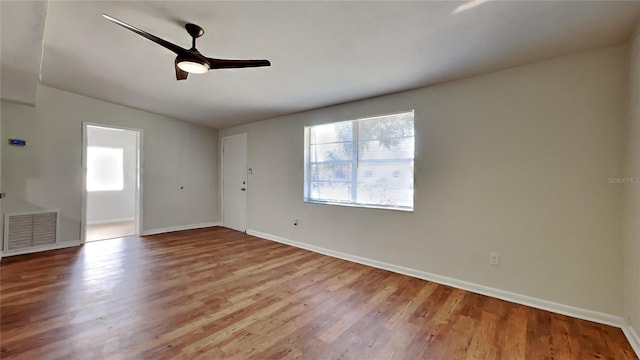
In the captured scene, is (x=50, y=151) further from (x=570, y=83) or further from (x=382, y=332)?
(x=570, y=83)

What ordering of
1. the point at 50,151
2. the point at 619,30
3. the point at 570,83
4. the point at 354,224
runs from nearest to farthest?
the point at 619,30, the point at 570,83, the point at 354,224, the point at 50,151

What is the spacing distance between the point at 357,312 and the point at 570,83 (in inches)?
Answer: 109

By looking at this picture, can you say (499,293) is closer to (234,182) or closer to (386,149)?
(386,149)

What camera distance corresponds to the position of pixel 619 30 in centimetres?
201

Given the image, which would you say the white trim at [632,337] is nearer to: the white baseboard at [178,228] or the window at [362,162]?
the window at [362,162]

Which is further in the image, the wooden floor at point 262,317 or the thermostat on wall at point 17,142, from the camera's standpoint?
the thermostat on wall at point 17,142

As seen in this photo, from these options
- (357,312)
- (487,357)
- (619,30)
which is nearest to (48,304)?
(357,312)

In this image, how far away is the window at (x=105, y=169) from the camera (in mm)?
6344

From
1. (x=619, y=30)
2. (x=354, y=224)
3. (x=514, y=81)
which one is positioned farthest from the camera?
(x=354, y=224)

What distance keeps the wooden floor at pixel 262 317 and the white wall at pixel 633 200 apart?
0.32 meters

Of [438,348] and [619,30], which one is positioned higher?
[619,30]

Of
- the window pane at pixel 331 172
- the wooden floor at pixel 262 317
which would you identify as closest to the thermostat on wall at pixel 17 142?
the wooden floor at pixel 262 317

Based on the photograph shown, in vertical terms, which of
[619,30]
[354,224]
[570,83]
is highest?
[619,30]

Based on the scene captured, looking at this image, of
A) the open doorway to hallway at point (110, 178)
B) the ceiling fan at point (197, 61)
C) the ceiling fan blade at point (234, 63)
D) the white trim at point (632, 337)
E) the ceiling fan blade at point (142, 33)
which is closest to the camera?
the ceiling fan blade at point (142, 33)
